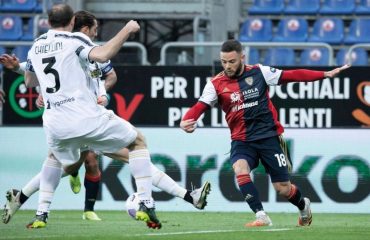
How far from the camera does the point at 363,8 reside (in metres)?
20.6

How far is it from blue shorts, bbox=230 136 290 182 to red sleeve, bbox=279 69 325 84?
623 millimetres

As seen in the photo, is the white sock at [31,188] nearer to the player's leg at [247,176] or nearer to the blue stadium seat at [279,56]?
the player's leg at [247,176]

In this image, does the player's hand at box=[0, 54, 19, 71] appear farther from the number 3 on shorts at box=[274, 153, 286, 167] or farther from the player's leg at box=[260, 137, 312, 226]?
the number 3 on shorts at box=[274, 153, 286, 167]

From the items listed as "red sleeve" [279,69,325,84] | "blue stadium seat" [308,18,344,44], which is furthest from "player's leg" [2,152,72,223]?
"blue stadium seat" [308,18,344,44]

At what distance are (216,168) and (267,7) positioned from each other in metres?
6.18

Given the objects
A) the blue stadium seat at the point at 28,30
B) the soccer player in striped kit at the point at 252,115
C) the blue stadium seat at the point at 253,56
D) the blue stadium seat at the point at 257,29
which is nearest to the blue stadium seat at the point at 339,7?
the blue stadium seat at the point at 257,29

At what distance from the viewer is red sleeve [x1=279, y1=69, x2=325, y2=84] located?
1102 centimetres

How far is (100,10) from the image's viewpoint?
21.4 metres

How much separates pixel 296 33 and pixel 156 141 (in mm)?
5717

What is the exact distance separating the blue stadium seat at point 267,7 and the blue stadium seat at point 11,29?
4241mm

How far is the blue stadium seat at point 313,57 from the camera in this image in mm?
18062

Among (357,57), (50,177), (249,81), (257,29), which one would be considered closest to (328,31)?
(257,29)

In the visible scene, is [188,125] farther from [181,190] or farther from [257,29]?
[257,29]

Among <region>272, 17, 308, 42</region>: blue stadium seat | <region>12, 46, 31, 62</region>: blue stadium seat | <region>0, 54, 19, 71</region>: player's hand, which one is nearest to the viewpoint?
<region>0, 54, 19, 71</region>: player's hand
